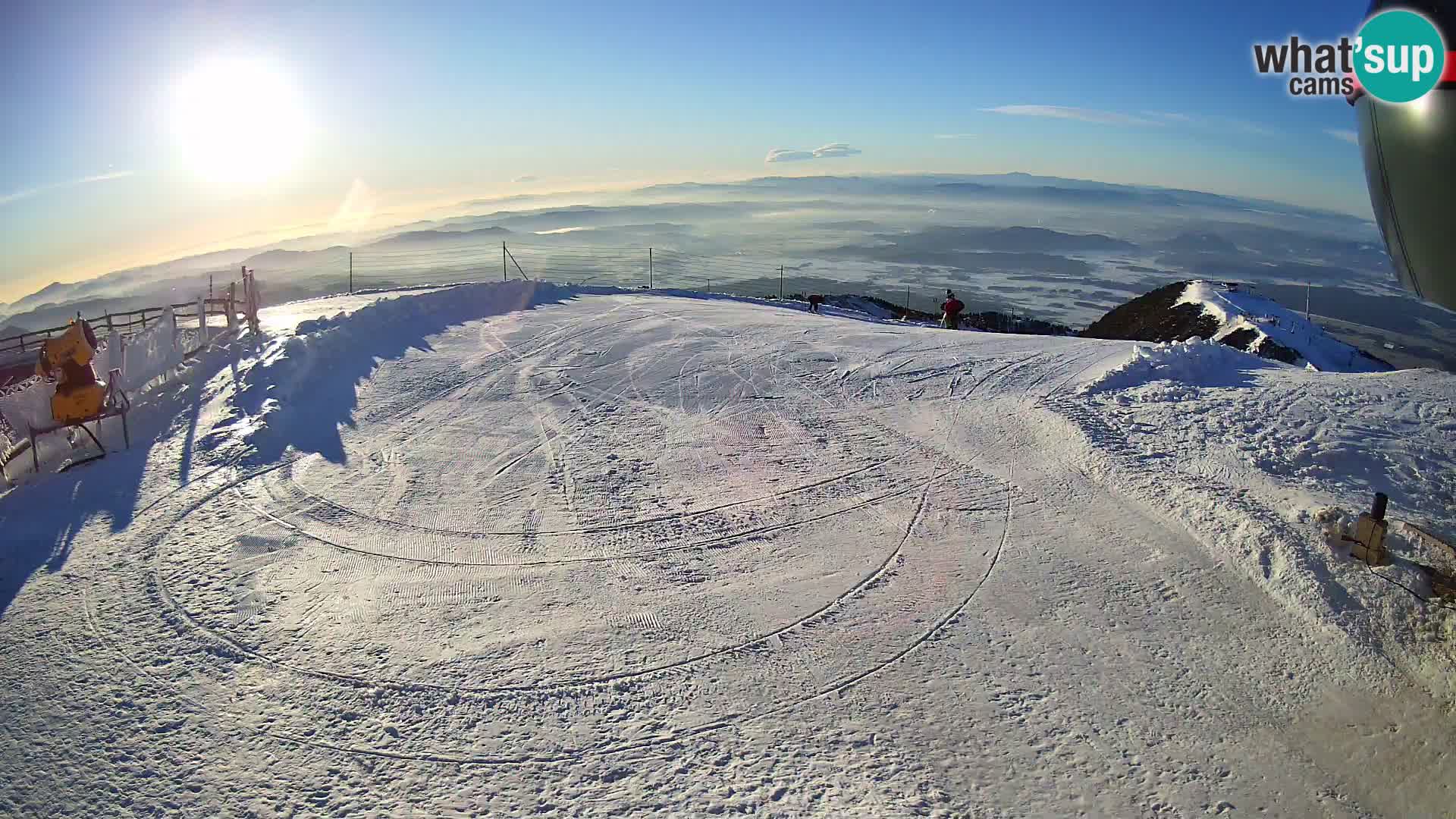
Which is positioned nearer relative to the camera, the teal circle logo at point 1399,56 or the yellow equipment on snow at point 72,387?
the teal circle logo at point 1399,56

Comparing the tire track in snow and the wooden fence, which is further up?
the wooden fence

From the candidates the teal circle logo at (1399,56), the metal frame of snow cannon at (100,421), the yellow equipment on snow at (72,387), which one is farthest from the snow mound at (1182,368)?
the yellow equipment on snow at (72,387)

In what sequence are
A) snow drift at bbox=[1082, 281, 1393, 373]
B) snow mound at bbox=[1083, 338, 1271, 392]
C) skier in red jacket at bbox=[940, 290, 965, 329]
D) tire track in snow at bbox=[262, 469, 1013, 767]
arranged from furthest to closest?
1. snow drift at bbox=[1082, 281, 1393, 373]
2. skier in red jacket at bbox=[940, 290, 965, 329]
3. snow mound at bbox=[1083, 338, 1271, 392]
4. tire track in snow at bbox=[262, 469, 1013, 767]

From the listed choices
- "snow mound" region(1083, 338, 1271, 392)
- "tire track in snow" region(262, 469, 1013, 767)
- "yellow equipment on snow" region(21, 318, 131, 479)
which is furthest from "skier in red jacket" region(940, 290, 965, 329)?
"yellow equipment on snow" region(21, 318, 131, 479)

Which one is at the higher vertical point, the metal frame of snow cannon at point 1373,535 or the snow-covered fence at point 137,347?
the snow-covered fence at point 137,347

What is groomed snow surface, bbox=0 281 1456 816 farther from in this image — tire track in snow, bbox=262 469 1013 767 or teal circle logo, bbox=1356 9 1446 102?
teal circle logo, bbox=1356 9 1446 102

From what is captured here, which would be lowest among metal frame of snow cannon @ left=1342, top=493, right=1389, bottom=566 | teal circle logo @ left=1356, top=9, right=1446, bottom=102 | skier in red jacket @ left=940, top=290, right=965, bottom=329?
metal frame of snow cannon @ left=1342, top=493, right=1389, bottom=566

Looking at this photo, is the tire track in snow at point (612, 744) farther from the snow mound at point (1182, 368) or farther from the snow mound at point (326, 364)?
the snow mound at point (1182, 368)
